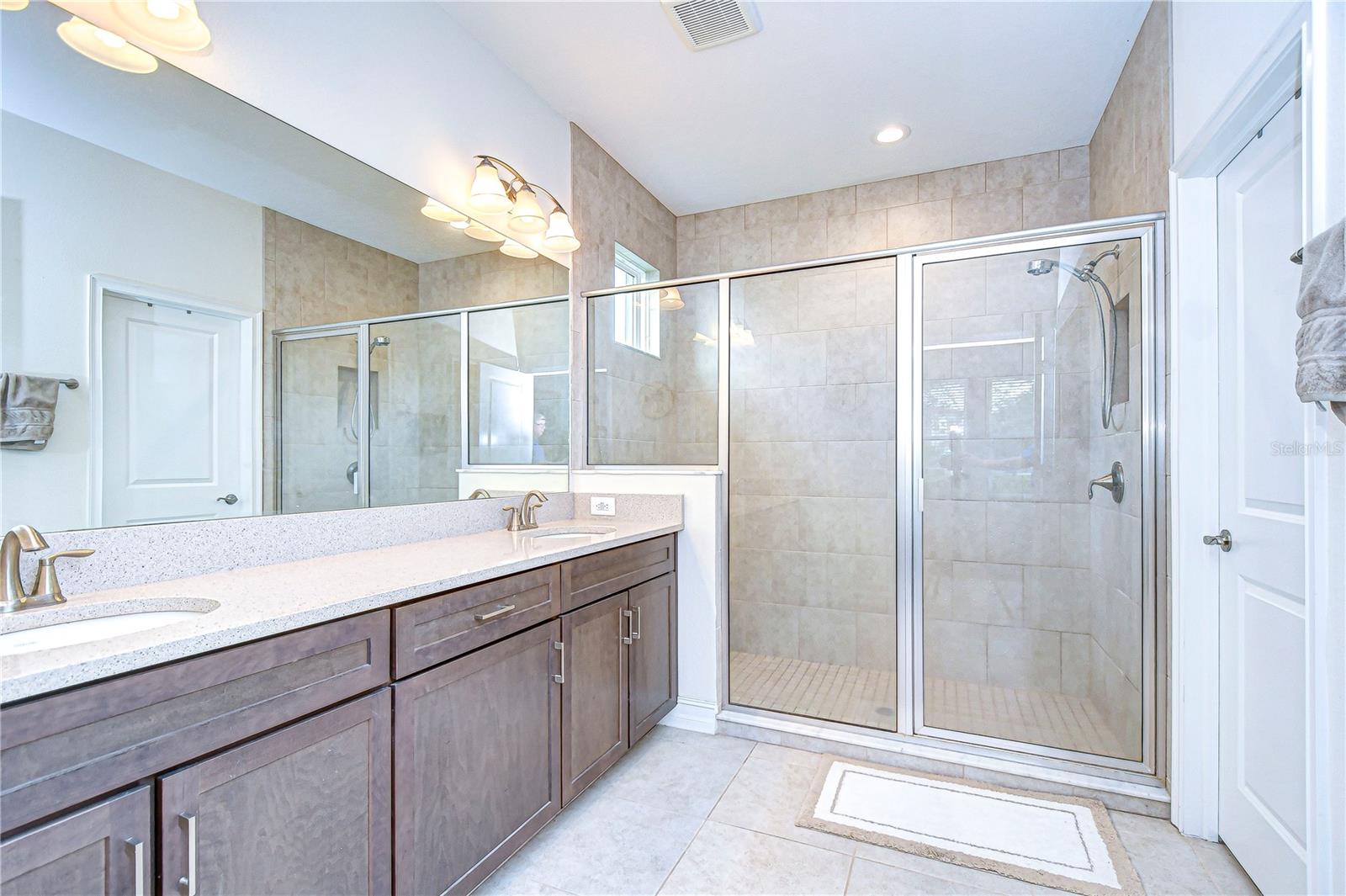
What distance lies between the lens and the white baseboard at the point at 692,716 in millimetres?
2617

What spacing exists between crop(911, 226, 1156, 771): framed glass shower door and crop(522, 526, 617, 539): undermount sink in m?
1.28

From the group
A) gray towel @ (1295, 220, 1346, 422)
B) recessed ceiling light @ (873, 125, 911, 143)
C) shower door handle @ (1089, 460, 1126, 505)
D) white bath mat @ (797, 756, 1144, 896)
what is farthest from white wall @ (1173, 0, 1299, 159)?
white bath mat @ (797, 756, 1144, 896)

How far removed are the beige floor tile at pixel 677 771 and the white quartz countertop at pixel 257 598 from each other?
0.89 meters

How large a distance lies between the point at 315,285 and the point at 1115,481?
2.75 metres

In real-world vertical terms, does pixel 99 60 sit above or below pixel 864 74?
below

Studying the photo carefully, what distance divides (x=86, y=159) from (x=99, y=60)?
24cm

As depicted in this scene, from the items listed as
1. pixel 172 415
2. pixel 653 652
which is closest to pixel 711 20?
pixel 172 415

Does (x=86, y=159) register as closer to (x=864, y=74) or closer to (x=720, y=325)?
(x=720, y=325)

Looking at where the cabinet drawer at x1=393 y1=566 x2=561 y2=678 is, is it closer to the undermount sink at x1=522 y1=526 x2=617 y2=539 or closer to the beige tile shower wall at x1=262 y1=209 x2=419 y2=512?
the undermount sink at x1=522 y1=526 x2=617 y2=539

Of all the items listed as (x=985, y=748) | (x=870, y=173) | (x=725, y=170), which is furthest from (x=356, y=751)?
(x=870, y=173)

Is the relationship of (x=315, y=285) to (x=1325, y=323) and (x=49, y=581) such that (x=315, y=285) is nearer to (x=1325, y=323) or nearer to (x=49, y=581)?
(x=49, y=581)

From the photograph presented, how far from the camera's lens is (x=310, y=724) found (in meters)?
1.15

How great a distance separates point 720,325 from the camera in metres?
2.79

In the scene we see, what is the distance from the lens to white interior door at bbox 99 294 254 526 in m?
1.34
